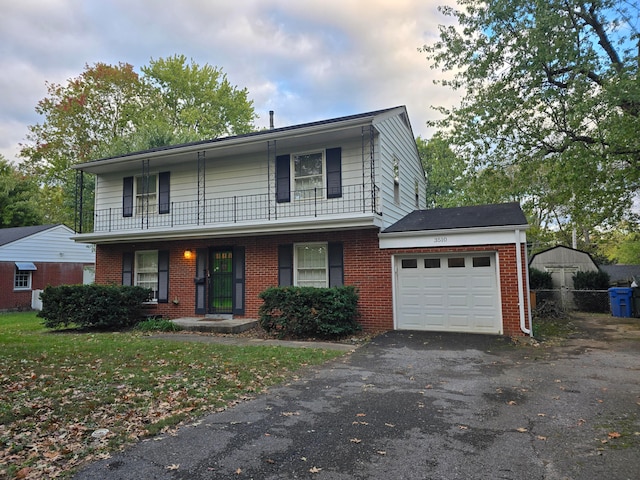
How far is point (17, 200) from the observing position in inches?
1156

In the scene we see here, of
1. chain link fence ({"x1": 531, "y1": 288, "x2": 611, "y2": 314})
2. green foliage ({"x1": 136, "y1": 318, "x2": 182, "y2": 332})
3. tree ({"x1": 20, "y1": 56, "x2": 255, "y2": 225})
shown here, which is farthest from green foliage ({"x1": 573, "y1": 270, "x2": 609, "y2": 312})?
tree ({"x1": 20, "y1": 56, "x2": 255, "y2": 225})

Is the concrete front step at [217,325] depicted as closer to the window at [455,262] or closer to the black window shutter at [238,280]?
the black window shutter at [238,280]

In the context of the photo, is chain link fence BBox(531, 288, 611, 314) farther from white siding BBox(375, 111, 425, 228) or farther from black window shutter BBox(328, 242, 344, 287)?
black window shutter BBox(328, 242, 344, 287)

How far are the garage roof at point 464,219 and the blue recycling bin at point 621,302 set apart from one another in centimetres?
741

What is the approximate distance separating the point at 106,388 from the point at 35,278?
20.7 m

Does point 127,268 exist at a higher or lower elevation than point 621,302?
higher

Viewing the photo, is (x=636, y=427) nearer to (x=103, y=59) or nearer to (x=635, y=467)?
(x=635, y=467)

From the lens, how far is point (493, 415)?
4.43 meters

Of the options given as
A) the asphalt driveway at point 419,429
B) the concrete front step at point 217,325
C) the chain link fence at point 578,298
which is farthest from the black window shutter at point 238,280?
the chain link fence at point 578,298

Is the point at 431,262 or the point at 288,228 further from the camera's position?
the point at 288,228

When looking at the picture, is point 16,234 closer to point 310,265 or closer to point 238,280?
point 238,280

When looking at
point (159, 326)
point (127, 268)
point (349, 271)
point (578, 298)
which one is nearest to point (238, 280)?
point (159, 326)

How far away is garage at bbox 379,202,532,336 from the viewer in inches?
384

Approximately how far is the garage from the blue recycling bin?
757 cm
